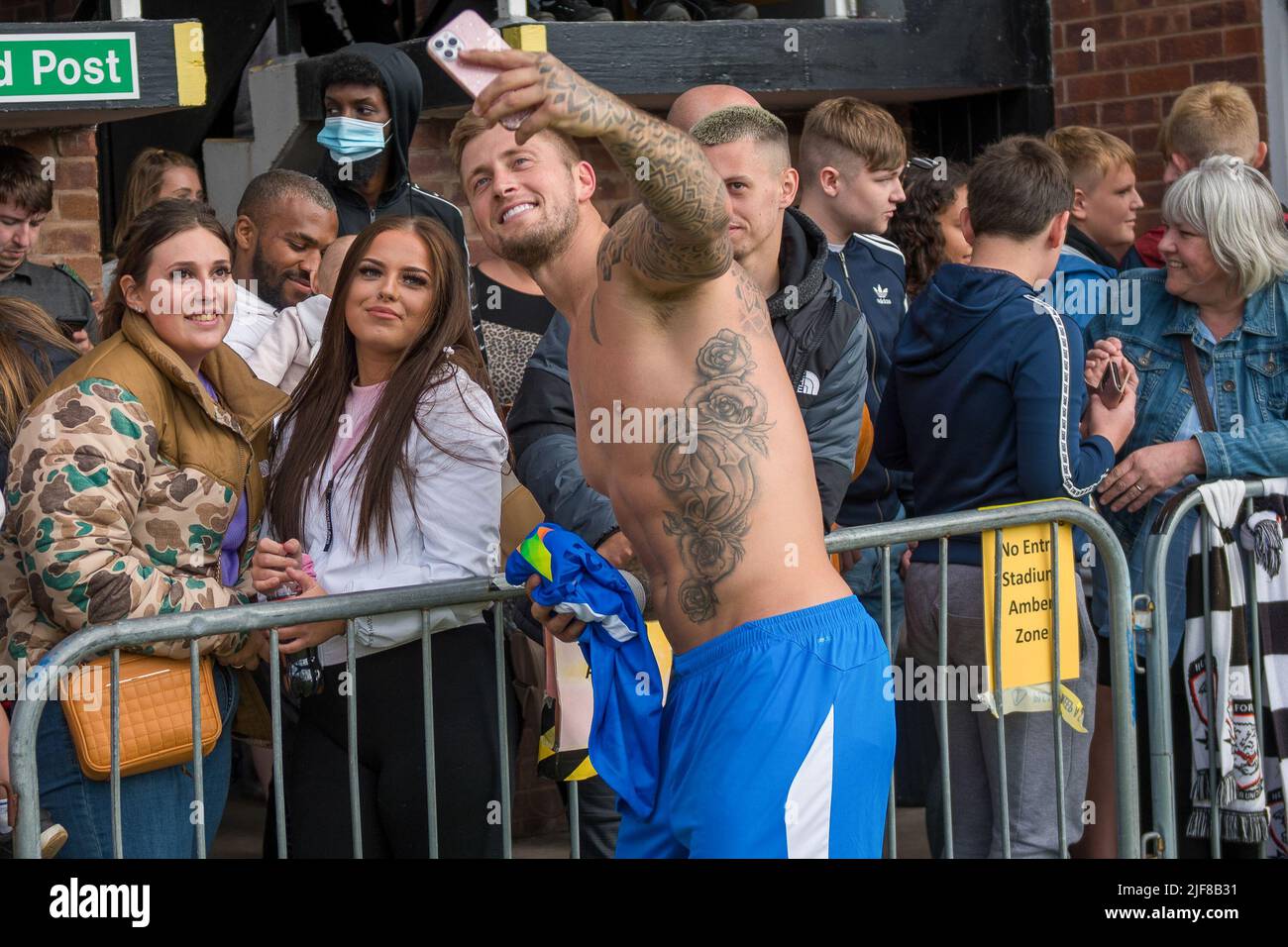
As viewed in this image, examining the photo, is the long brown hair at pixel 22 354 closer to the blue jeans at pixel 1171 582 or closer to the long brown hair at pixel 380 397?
the long brown hair at pixel 380 397

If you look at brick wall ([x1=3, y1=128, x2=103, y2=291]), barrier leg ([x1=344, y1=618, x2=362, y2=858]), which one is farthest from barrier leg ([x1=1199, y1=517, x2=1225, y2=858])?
brick wall ([x1=3, y1=128, x2=103, y2=291])

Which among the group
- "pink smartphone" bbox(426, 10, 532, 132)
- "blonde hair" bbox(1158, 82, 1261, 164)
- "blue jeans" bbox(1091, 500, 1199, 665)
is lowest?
"blue jeans" bbox(1091, 500, 1199, 665)

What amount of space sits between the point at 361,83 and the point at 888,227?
205 cm

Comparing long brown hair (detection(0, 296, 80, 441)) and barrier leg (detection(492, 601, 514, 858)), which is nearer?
barrier leg (detection(492, 601, 514, 858))

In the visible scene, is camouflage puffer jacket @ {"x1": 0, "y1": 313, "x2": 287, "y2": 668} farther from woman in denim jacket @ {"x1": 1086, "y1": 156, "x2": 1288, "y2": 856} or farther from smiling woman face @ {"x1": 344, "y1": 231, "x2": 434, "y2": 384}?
woman in denim jacket @ {"x1": 1086, "y1": 156, "x2": 1288, "y2": 856}

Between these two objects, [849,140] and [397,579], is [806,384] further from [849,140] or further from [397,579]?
[849,140]

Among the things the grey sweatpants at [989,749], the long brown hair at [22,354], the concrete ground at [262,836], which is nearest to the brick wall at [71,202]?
the long brown hair at [22,354]

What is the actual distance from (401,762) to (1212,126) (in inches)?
158

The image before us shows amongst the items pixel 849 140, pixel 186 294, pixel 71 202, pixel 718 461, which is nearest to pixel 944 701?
pixel 718 461

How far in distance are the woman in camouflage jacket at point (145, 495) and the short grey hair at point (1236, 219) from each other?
275 cm

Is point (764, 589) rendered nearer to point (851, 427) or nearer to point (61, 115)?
point (851, 427)

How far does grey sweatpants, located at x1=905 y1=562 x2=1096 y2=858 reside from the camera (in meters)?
4.43

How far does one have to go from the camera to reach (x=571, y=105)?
8.34ft

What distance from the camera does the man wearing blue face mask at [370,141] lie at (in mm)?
5758
